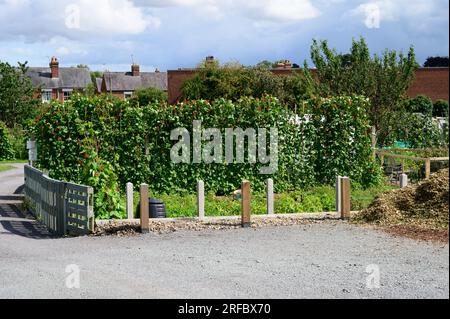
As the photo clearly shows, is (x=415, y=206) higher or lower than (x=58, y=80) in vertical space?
lower

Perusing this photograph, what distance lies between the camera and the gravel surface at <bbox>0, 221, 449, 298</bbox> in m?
9.11

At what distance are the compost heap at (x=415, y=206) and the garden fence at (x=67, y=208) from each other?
18.6 feet

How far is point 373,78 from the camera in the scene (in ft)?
96.9

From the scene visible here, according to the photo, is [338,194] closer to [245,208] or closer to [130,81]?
[245,208]

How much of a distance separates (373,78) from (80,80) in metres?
60.8

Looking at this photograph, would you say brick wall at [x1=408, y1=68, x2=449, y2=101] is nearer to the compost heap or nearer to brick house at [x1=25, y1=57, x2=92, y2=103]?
brick house at [x1=25, y1=57, x2=92, y2=103]

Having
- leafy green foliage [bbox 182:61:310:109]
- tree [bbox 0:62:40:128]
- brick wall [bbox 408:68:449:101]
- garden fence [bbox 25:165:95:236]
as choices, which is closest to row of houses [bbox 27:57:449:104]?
tree [bbox 0:62:40:128]

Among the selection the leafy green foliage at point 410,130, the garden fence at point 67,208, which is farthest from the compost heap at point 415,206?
the leafy green foliage at point 410,130

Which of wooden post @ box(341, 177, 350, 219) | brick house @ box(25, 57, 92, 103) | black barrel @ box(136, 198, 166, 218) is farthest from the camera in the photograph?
brick house @ box(25, 57, 92, 103)

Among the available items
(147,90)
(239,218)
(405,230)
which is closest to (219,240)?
(239,218)

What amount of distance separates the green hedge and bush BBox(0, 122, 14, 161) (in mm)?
24409

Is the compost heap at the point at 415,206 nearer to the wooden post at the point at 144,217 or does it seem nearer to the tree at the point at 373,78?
the wooden post at the point at 144,217

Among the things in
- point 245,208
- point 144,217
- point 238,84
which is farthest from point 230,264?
point 238,84
